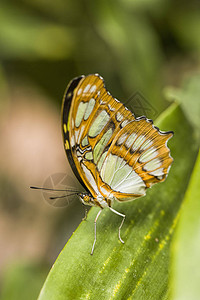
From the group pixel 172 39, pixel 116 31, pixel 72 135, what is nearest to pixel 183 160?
pixel 72 135

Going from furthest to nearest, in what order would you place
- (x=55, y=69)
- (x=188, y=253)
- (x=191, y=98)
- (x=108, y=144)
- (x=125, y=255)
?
(x=55, y=69), (x=191, y=98), (x=108, y=144), (x=125, y=255), (x=188, y=253)

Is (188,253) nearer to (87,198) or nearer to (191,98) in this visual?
(87,198)

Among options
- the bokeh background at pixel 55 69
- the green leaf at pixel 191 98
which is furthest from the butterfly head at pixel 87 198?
the bokeh background at pixel 55 69

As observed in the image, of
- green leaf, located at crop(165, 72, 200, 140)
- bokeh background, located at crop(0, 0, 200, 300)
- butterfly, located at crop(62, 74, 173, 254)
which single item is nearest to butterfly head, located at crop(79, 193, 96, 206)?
butterfly, located at crop(62, 74, 173, 254)

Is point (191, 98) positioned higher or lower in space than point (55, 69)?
lower

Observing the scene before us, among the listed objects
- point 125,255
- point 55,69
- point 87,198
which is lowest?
point 125,255

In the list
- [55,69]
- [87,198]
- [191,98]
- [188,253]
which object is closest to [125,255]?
[87,198]

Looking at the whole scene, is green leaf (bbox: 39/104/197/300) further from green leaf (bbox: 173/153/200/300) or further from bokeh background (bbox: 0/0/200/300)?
bokeh background (bbox: 0/0/200/300)

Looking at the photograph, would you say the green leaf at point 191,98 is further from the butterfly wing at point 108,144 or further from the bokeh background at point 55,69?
the bokeh background at point 55,69
